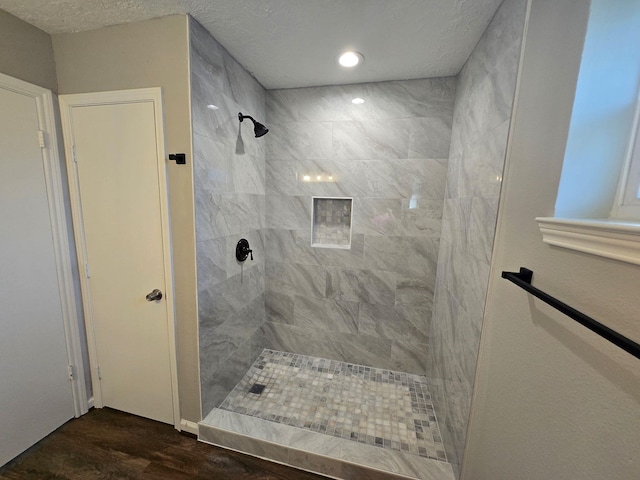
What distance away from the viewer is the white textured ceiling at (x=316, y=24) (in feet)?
3.74

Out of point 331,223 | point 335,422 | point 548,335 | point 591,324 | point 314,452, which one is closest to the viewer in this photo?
point 591,324

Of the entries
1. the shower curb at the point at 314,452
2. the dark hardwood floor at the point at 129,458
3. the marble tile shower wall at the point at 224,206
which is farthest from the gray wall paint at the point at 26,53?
the shower curb at the point at 314,452

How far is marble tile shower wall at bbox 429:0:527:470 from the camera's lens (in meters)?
1.06

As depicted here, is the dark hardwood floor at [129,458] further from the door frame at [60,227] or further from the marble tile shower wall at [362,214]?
the marble tile shower wall at [362,214]

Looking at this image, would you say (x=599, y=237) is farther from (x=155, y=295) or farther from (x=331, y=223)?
(x=155, y=295)

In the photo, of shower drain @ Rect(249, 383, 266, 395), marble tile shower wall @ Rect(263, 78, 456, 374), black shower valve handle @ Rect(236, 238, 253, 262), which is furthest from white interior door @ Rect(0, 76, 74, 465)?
marble tile shower wall @ Rect(263, 78, 456, 374)

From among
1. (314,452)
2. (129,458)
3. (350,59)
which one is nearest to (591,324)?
(314,452)

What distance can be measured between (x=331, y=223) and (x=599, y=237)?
5.70ft

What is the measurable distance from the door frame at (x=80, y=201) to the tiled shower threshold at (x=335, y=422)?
47cm

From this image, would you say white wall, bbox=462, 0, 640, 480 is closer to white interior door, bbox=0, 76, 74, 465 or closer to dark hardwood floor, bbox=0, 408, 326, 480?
dark hardwood floor, bbox=0, 408, 326, 480

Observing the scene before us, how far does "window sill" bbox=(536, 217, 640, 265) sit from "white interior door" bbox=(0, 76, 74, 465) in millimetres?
2372

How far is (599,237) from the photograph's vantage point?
21.2 inches

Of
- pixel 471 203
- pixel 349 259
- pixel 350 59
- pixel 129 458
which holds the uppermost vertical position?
pixel 350 59

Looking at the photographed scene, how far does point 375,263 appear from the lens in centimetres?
204
